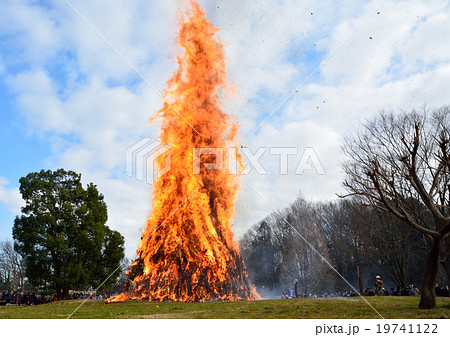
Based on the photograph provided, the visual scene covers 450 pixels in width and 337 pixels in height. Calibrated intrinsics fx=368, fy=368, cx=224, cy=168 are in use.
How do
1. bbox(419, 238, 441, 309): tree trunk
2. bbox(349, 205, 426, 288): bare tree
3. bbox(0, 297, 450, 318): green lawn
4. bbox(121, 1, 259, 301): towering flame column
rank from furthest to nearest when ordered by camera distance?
bbox(349, 205, 426, 288): bare tree, bbox(121, 1, 259, 301): towering flame column, bbox(419, 238, 441, 309): tree trunk, bbox(0, 297, 450, 318): green lawn

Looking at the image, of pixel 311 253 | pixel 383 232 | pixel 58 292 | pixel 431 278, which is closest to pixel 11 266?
pixel 58 292

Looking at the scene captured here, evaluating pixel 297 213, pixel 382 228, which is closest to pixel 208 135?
pixel 382 228

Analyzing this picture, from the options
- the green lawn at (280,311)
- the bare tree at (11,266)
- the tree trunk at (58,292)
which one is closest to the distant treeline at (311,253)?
the green lawn at (280,311)

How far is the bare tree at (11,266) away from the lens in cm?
5859

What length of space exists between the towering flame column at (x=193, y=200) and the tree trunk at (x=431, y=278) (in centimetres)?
1179

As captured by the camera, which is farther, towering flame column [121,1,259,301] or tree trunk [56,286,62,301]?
tree trunk [56,286,62,301]

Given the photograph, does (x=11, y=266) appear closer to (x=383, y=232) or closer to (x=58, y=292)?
(x=58, y=292)

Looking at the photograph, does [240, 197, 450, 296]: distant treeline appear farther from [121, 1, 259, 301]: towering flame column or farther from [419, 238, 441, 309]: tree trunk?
[419, 238, 441, 309]: tree trunk

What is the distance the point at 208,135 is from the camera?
22984mm

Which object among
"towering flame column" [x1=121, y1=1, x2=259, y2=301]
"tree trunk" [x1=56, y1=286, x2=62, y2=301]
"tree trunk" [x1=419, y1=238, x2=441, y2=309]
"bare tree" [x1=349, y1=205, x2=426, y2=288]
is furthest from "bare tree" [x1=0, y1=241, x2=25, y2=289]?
"tree trunk" [x1=419, y1=238, x2=441, y2=309]

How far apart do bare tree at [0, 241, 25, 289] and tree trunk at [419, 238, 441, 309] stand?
200 ft

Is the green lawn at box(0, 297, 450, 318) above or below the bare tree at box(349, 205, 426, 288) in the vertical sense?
below

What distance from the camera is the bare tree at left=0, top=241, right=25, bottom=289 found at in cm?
5859

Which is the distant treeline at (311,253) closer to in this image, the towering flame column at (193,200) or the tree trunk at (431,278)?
the towering flame column at (193,200)
